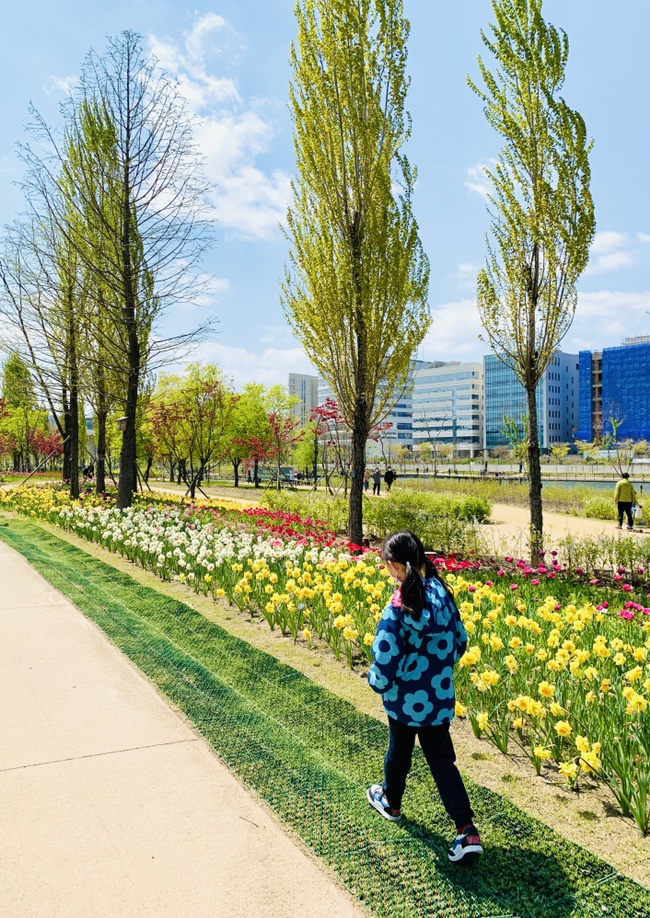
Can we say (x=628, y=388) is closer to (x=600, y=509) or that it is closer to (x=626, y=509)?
(x=600, y=509)

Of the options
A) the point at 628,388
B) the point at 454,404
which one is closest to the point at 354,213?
the point at 628,388

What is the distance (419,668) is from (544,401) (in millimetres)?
115580

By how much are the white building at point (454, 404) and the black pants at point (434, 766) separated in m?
126

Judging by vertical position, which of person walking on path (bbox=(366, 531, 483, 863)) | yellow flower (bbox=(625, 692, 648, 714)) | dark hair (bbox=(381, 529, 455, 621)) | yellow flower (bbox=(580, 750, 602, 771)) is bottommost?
yellow flower (bbox=(580, 750, 602, 771))

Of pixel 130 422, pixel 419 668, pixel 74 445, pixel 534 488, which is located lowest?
pixel 419 668

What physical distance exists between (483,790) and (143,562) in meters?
6.64

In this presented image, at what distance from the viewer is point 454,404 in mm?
134250

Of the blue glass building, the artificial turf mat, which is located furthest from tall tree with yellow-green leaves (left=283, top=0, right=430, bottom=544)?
the blue glass building

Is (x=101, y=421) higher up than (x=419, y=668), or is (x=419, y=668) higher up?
(x=101, y=421)

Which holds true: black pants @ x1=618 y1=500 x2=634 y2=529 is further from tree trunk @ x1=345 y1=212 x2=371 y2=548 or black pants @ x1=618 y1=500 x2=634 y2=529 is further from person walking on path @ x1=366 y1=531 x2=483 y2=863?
person walking on path @ x1=366 y1=531 x2=483 y2=863

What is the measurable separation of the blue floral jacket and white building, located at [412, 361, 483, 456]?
125667 mm

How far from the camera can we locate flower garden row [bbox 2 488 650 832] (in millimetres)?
3127

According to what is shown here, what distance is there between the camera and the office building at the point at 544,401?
113 m

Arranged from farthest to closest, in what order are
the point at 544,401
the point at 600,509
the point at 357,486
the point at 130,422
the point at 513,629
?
the point at 544,401 → the point at 600,509 → the point at 130,422 → the point at 357,486 → the point at 513,629
